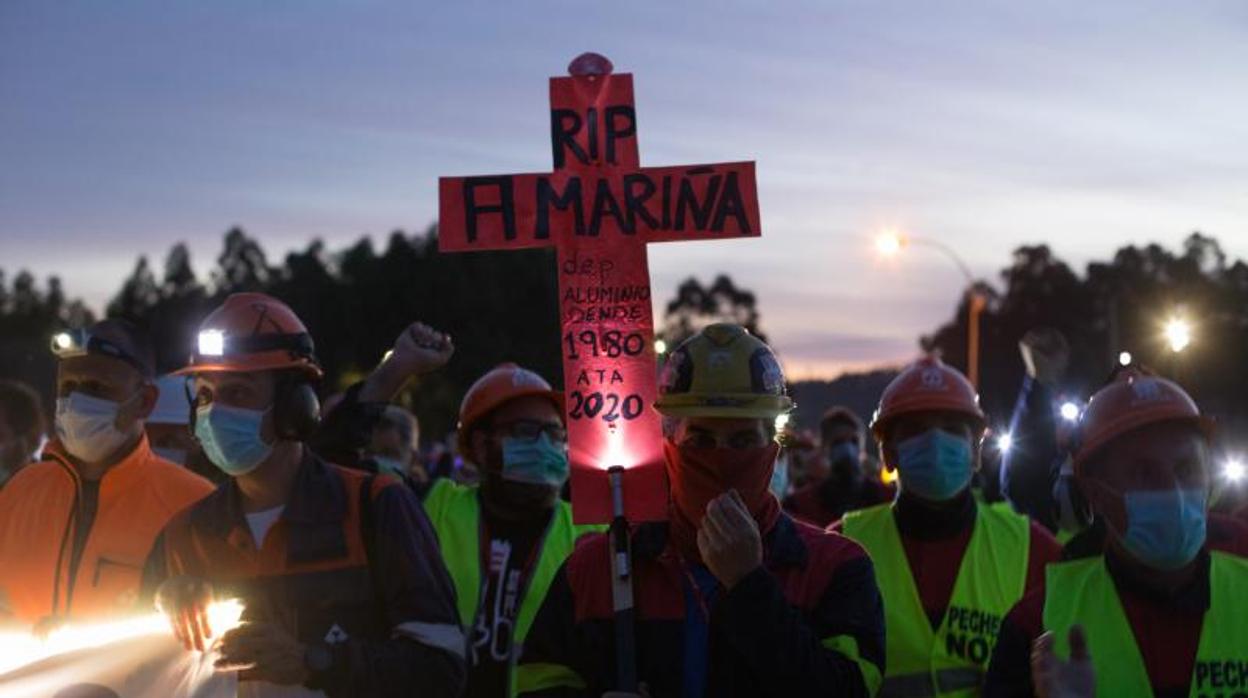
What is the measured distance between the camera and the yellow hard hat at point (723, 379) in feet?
13.4

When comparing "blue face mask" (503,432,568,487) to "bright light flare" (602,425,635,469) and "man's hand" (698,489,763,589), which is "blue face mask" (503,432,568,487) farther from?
"man's hand" (698,489,763,589)

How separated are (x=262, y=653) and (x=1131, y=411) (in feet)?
8.35

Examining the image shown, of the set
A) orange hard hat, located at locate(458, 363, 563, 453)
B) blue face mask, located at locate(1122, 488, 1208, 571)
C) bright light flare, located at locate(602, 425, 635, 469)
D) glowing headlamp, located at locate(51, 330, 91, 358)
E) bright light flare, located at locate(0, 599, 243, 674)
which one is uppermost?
glowing headlamp, located at locate(51, 330, 91, 358)

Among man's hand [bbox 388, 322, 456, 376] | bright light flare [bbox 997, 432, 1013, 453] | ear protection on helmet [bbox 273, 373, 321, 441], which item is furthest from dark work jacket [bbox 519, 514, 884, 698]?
bright light flare [bbox 997, 432, 1013, 453]

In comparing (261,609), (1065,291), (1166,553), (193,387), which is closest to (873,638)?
(1166,553)

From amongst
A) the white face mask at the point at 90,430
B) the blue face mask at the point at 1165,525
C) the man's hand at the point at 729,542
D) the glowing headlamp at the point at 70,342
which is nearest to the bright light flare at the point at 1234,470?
the blue face mask at the point at 1165,525

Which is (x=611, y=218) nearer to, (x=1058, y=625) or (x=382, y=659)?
(x=382, y=659)

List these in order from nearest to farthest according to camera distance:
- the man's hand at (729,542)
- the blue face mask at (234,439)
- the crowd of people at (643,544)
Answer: the man's hand at (729,542)
the crowd of people at (643,544)
the blue face mask at (234,439)

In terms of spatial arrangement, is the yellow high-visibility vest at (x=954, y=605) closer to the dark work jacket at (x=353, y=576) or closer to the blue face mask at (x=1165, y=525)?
the blue face mask at (x=1165, y=525)

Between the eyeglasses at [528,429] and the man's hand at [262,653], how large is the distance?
8.46 ft

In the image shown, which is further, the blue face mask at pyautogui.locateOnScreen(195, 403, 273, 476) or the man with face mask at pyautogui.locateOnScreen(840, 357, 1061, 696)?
the man with face mask at pyautogui.locateOnScreen(840, 357, 1061, 696)

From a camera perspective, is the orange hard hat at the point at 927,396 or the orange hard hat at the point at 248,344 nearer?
the orange hard hat at the point at 248,344

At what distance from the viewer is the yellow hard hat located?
13.4 feet

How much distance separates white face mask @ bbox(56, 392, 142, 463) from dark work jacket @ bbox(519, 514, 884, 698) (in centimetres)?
273
